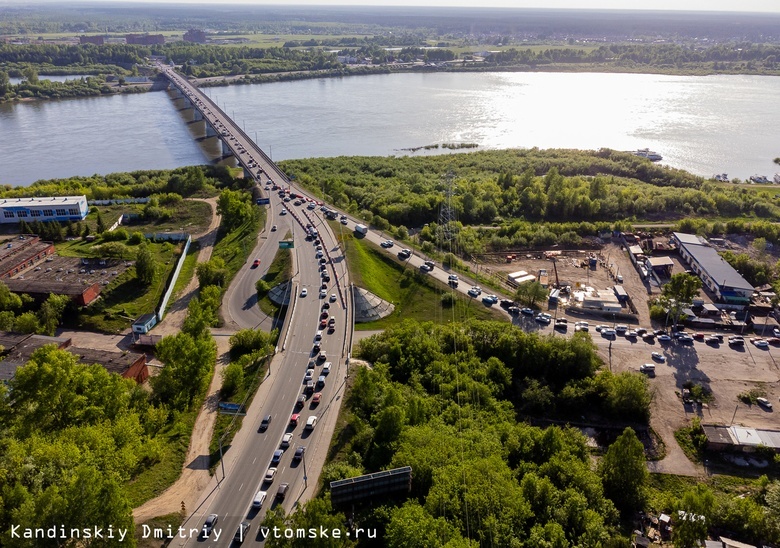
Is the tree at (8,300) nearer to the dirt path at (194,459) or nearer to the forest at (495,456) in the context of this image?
the dirt path at (194,459)

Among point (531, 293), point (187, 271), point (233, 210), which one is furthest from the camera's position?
point (233, 210)

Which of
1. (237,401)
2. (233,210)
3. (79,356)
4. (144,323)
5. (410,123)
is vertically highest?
(410,123)

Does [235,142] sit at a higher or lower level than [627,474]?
higher

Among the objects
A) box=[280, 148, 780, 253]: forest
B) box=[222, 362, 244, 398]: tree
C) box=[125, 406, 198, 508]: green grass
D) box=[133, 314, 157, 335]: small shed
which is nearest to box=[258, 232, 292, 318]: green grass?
box=[133, 314, 157, 335]: small shed

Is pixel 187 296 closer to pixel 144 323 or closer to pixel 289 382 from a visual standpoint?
pixel 144 323

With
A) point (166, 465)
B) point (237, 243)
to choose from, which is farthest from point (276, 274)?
point (166, 465)

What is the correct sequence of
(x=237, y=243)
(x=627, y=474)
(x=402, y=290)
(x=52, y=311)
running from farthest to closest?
(x=237, y=243) → (x=402, y=290) → (x=52, y=311) → (x=627, y=474)

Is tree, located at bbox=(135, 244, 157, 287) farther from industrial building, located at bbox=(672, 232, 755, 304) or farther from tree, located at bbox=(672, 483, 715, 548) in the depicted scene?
industrial building, located at bbox=(672, 232, 755, 304)
